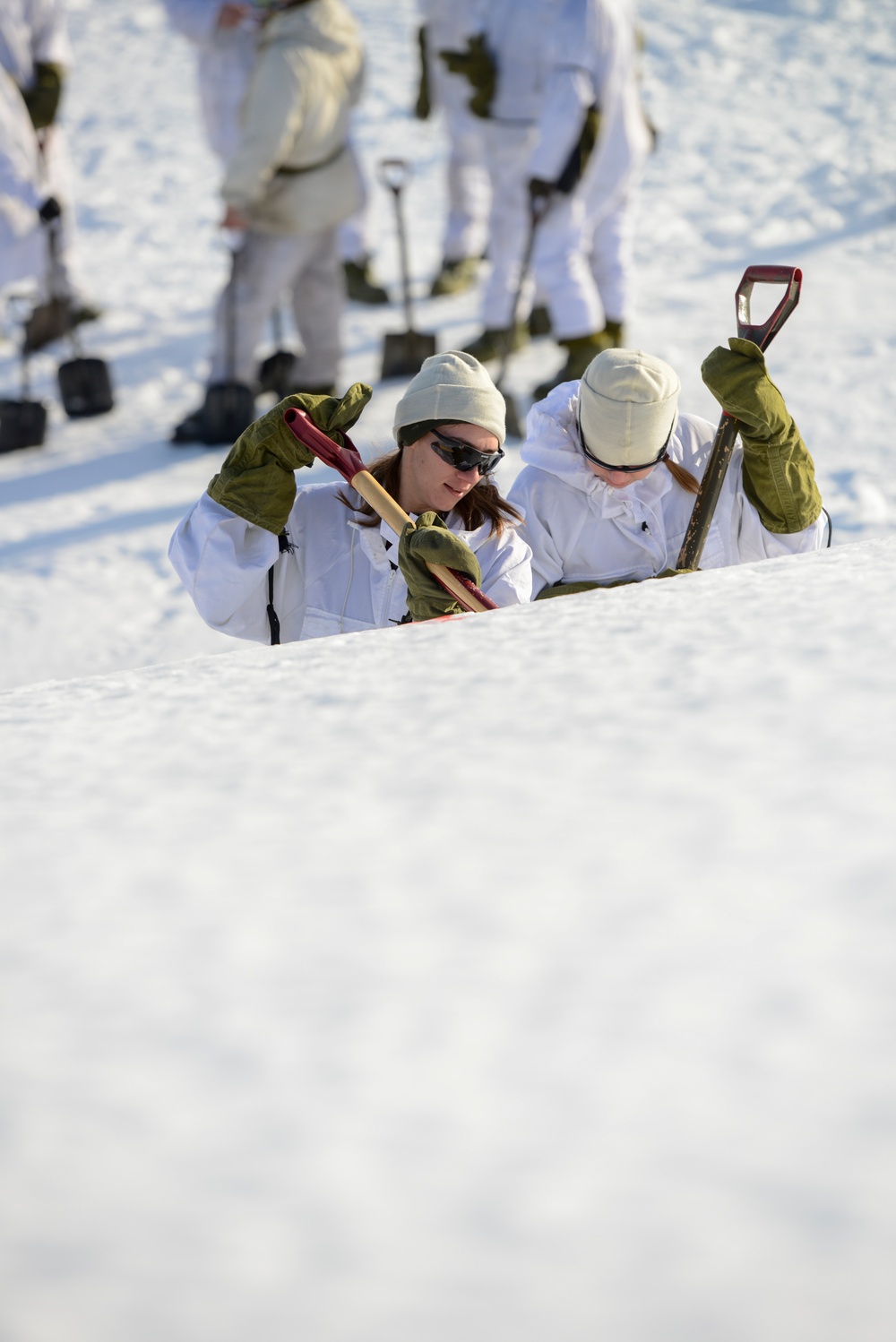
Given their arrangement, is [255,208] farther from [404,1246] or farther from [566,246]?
[404,1246]

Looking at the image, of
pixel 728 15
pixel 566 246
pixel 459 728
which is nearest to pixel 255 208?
pixel 566 246

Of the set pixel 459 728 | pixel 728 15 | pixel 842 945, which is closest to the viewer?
pixel 842 945

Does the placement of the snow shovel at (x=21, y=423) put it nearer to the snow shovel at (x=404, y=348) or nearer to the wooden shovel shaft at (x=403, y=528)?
the snow shovel at (x=404, y=348)

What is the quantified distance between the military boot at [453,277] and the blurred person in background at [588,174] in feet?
5.62

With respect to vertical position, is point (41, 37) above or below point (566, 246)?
above

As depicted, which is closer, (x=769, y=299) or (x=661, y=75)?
(x=769, y=299)

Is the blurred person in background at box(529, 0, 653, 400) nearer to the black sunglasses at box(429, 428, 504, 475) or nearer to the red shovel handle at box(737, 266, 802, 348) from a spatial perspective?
the red shovel handle at box(737, 266, 802, 348)

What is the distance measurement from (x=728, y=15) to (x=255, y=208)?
795 cm

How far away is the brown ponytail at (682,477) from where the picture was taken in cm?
241

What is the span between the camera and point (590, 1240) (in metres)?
0.59

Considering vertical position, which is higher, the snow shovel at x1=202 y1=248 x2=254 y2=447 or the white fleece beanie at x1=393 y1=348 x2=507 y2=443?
the white fleece beanie at x1=393 y1=348 x2=507 y2=443

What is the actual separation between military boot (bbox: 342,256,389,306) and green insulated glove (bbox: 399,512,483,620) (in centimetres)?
500

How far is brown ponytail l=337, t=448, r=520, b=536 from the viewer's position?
2.06m

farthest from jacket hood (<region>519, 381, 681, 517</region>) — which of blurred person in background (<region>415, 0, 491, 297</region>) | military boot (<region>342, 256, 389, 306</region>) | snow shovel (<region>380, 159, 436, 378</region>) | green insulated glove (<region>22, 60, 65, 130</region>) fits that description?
military boot (<region>342, 256, 389, 306</region>)
